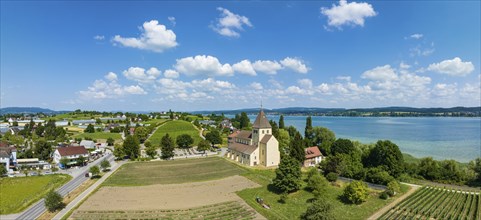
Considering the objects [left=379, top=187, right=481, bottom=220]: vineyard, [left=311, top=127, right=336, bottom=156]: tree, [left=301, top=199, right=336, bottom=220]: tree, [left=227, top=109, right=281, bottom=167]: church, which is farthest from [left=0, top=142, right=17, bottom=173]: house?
[left=311, top=127, right=336, bottom=156]: tree

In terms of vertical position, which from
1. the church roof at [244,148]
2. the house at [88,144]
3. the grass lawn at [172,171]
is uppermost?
the church roof at [244,148]

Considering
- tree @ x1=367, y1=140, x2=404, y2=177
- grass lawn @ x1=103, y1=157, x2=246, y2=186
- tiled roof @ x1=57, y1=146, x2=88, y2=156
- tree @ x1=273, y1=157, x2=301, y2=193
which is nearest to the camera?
tree @ x1=273, y1=157, x2=301, y2=193

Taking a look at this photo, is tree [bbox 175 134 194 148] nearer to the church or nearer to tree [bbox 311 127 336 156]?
the church

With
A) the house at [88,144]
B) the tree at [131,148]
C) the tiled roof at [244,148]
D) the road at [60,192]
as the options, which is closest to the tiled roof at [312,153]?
the tiled roof at [244,148]

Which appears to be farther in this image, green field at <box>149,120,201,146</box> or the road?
green field at <box>149,120,201,146</box>

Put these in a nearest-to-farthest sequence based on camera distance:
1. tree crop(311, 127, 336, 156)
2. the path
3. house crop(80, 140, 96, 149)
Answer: the path < tree crop(311, 127, 336, 156) < house crop(80, 140, 96, 149)

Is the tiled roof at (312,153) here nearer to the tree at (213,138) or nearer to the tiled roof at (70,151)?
the tree at (213,138)

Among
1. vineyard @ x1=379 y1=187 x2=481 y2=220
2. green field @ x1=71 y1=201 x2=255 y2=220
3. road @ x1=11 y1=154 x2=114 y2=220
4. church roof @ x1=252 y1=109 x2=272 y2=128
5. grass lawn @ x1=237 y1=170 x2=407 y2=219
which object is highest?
church roof @ x1=252 y1=109 x2=272 y2=128
